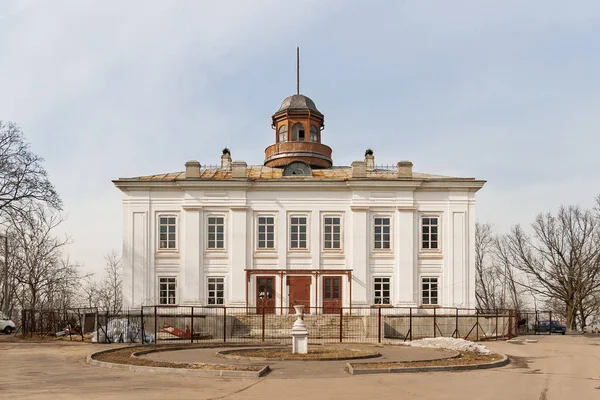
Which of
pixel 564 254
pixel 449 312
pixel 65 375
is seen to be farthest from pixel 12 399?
pixel 564 254

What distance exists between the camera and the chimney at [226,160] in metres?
39.7

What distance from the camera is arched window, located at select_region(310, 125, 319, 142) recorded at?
139 ft

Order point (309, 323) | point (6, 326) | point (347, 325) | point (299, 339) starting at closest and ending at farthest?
point (299, 339), point (309, 323), point (347, 325), point (6, 326)

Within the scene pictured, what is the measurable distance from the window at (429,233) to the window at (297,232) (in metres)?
6.81

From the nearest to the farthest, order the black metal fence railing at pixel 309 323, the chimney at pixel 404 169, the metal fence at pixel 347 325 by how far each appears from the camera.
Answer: the black metal fence railing at pixel 309 323, the metal fence at pixel 347 325, the chimney at pixel 404 169

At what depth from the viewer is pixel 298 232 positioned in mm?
36125

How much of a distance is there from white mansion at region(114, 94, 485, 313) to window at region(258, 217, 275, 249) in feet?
0.19

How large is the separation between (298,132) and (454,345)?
22.6m

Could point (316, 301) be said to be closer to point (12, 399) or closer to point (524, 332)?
point (524, 332)

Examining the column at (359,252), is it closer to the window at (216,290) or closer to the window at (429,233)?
the window at (429,233)

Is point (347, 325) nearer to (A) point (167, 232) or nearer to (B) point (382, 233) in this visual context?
(B) point (382, 233)

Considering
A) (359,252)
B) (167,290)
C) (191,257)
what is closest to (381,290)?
(359,252)

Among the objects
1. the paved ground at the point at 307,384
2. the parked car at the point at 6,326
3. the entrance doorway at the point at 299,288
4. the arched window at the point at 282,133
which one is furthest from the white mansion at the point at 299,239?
the paved ground at the point at 307,384

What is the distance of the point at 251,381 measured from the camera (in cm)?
1415
